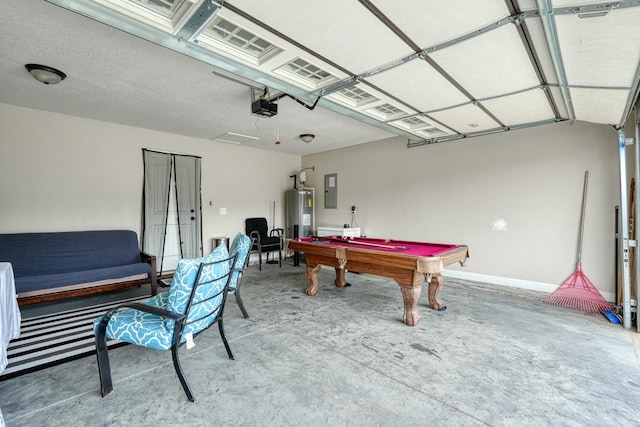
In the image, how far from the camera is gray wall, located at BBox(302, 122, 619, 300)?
3.58m

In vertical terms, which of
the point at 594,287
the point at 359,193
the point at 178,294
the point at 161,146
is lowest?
the point at 594,287

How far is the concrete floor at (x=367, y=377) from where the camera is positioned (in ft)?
5.51

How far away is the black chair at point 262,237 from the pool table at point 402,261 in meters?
1.84

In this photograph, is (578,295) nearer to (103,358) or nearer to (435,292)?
(435,292)

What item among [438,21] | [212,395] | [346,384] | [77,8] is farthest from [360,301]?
[77,8]

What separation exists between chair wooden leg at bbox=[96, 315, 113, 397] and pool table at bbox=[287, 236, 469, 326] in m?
2.26

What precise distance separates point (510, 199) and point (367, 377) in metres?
3.54

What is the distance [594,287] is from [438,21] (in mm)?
3901

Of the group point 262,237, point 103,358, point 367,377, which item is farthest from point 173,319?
point 262,237

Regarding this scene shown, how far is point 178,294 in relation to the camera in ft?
5.75

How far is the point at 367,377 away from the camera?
6.73 feet

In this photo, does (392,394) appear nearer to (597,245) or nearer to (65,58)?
(597,245)

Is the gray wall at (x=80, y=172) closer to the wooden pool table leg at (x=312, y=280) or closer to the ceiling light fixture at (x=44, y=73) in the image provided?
the ceiling light fixture at (x=44, y=73)

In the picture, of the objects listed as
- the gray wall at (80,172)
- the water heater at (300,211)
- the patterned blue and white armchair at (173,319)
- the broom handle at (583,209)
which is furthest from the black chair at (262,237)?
the broom handle at (583,209)
